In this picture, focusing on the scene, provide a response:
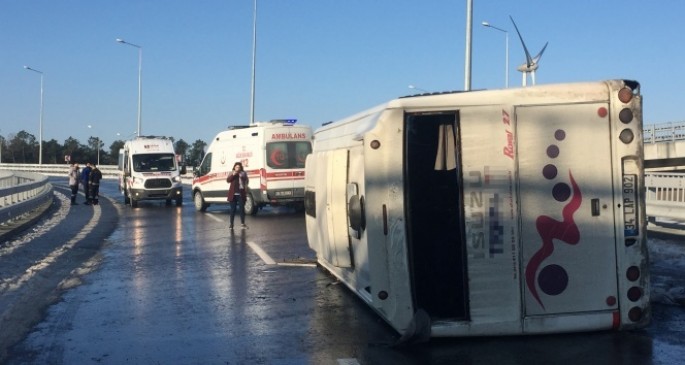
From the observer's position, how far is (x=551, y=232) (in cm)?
623

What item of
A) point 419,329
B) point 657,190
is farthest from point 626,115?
point 657,190

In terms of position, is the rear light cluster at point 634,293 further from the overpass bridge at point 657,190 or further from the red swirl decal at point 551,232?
the overpass bridge at point 657,190

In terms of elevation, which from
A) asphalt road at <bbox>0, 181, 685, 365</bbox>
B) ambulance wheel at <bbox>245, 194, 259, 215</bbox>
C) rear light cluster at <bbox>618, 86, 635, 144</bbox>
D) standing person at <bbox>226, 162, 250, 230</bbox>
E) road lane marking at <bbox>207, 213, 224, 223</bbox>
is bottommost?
asphalt road at <bbox>0, 181, 685, 365</bbox>

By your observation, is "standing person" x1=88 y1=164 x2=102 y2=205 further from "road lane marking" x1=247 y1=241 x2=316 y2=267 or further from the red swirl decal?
the red swirl decal

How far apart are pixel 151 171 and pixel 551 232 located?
23.6m

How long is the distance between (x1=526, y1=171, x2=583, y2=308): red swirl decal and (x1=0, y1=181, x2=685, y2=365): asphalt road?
0.67 m

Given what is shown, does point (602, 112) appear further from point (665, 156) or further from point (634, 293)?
point (665, 156)

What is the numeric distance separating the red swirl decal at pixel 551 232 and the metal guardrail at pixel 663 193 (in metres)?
9.68

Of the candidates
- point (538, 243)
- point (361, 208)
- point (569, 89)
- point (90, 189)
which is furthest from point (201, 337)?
point (90, 189)

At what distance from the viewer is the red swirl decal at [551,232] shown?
6215mm

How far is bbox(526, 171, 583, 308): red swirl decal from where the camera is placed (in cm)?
621

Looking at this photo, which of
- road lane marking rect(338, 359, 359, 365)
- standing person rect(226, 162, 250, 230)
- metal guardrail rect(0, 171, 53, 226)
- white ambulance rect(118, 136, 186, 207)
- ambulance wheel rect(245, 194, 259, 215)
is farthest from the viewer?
white ambulance rect(118, 136, 186, 207)

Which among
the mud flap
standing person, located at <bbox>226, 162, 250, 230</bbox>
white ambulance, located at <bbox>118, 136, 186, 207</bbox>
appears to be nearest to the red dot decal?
the mud flap

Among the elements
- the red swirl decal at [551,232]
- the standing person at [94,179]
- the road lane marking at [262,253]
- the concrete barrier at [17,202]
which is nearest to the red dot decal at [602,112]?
the red swirl decal at [551,232]
